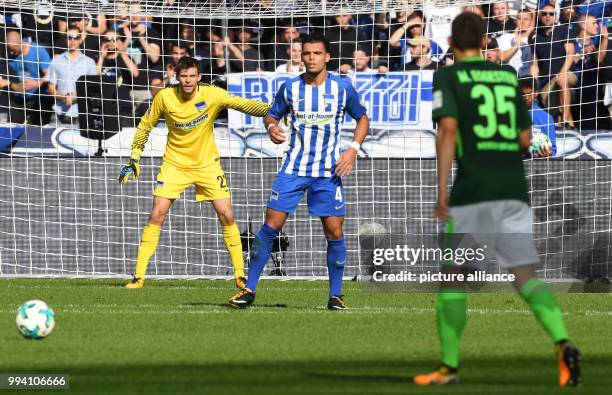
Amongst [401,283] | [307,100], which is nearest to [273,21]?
[401,283]

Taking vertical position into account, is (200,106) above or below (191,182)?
above

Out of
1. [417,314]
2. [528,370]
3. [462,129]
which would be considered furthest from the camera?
[417,314]

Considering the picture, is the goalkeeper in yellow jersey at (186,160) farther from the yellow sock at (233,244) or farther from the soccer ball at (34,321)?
the soccer ball at (34,321)

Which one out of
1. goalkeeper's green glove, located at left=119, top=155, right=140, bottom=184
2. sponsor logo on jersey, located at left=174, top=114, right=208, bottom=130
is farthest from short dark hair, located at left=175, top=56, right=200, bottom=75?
goalkeeper's green glove, located at left=119, top=155, right=140, bottom=184

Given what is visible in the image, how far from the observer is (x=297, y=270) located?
17578 mm

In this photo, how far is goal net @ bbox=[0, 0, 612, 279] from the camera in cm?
1722

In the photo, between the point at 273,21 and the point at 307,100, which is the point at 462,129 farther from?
the point at 273,21

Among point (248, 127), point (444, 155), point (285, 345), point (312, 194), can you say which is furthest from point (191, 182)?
point (444, 155)

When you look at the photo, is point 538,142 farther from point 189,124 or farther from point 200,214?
point 200,214

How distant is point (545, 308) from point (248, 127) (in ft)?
38.4

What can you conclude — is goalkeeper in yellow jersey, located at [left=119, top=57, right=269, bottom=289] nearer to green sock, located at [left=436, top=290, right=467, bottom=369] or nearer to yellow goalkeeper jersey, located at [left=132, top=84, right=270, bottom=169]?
yellow goalkeeper jersey, located at [left=132, top=84, right=270, bottom=169]

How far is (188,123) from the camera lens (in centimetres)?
1388

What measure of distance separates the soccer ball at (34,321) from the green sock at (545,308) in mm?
3492

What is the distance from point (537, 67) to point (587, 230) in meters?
2.29
